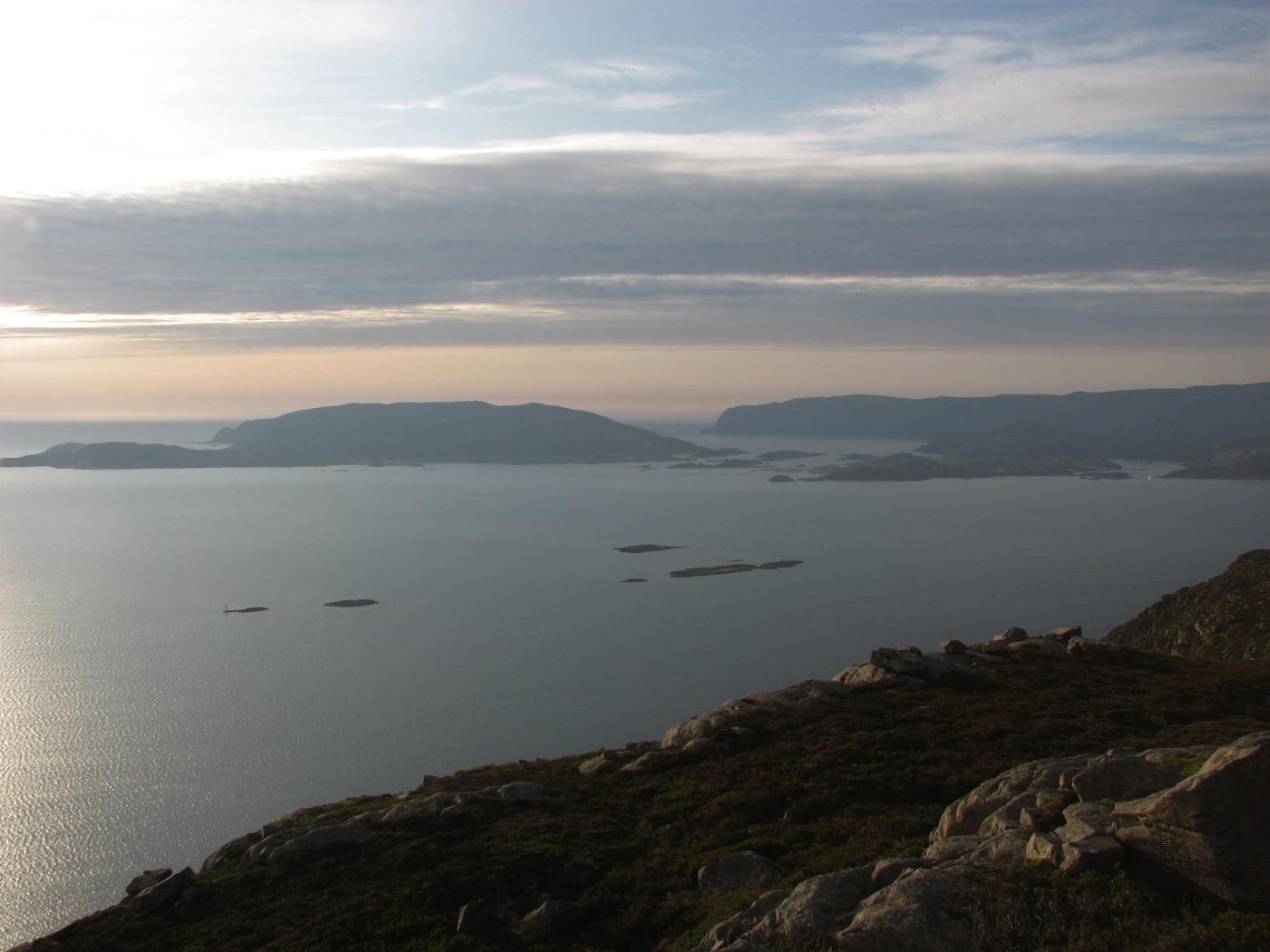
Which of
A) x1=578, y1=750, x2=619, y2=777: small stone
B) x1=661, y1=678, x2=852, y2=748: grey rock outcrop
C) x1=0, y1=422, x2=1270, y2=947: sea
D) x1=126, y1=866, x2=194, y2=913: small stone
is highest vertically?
x1=661, y1=678, x2=852, y2=748: grey rock outcrop

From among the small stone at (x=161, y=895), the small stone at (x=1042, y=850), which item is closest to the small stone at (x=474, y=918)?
the small stone at (x=161, y=895)

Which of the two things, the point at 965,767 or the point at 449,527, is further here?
the point at 449,527

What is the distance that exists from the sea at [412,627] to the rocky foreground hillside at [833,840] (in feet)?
46.5

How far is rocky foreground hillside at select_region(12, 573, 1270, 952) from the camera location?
32.4 feet

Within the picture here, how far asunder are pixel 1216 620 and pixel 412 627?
2099 inches

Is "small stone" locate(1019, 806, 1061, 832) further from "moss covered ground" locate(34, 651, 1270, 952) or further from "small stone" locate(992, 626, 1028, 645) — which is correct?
"small stone" locate(992, 626, 1028, 645)

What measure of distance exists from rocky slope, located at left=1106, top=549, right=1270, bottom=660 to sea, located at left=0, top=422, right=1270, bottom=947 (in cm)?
1406

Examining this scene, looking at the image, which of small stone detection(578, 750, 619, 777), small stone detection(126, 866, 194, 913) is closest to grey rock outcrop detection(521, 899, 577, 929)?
small stone detection(126, 866, 194, 913)

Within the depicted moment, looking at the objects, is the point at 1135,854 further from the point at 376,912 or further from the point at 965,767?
the point at 376,912

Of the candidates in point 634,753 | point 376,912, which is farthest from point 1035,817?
point 634,753

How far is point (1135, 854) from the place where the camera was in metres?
10.3

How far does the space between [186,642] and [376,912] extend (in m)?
58.2

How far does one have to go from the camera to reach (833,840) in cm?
1580

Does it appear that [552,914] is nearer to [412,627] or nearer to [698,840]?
[698,840]
